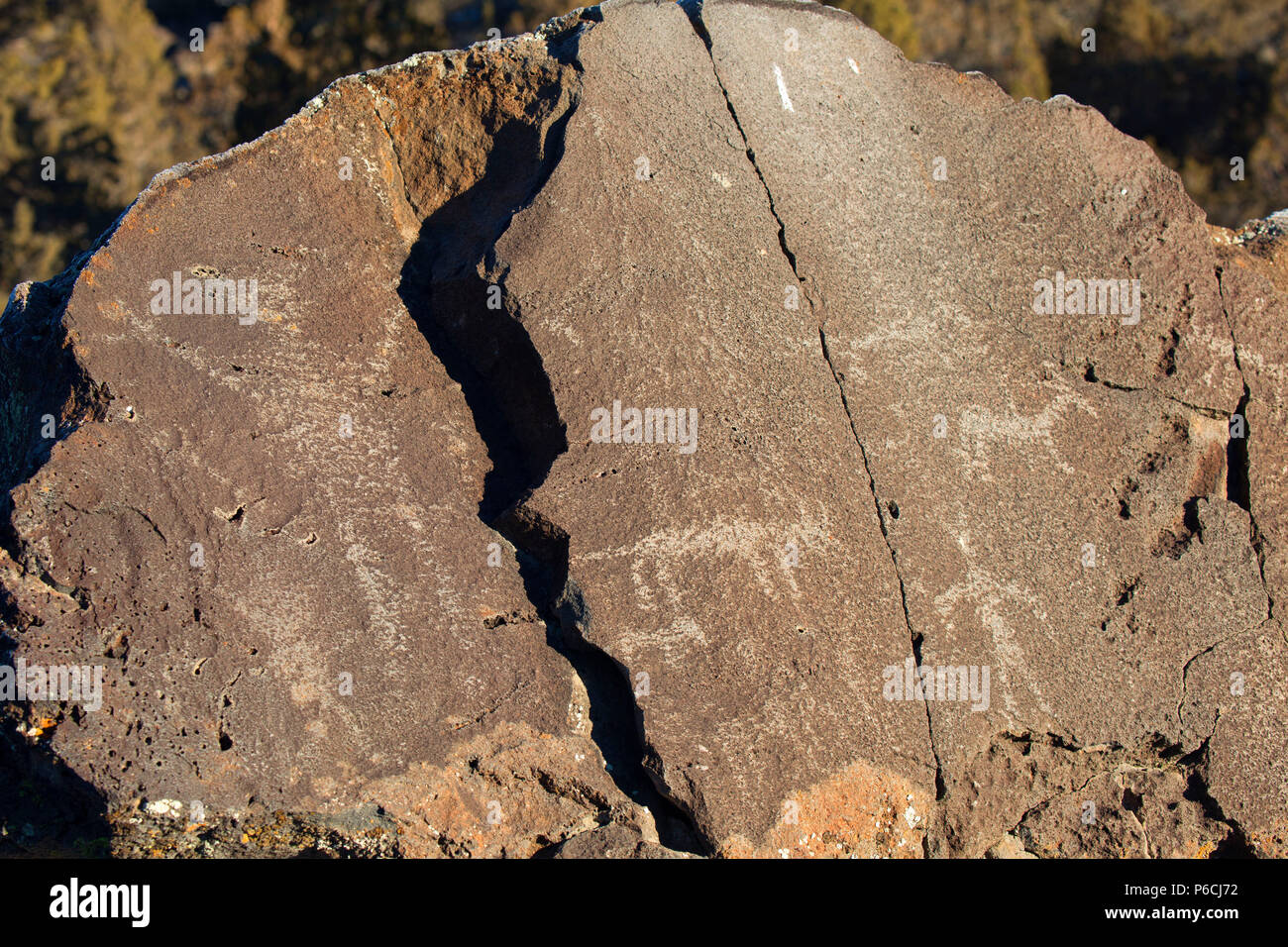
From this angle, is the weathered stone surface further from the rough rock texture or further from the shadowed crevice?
the shadowed crevice

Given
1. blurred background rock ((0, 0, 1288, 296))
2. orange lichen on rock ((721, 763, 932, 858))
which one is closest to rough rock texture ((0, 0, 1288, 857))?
orange lichen on rock ((721, 763, 932, 858))

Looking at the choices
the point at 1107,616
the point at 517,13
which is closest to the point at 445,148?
the point at 1107,616

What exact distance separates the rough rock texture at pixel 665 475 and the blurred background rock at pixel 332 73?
7.94m

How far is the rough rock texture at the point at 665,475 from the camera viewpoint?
8.65 feet

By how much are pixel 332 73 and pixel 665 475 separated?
9.23 metres

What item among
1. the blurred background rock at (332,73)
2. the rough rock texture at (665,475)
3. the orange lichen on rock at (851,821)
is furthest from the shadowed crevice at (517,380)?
the blurred background rock at (332,73)

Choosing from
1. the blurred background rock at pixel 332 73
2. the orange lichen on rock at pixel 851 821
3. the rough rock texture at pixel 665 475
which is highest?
the blurred background rock at pixel 332 73

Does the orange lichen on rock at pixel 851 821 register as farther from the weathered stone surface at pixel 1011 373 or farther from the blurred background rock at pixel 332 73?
the blurred background rock at pixel 332 73

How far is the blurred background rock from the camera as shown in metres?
10.7

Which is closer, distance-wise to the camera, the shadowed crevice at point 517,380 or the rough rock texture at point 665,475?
the rough rock texture at point 665,475

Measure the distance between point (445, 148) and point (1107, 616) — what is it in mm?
2212

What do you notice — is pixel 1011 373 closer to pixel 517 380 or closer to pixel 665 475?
pixel 665 475

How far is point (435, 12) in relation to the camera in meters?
→ 11.1
